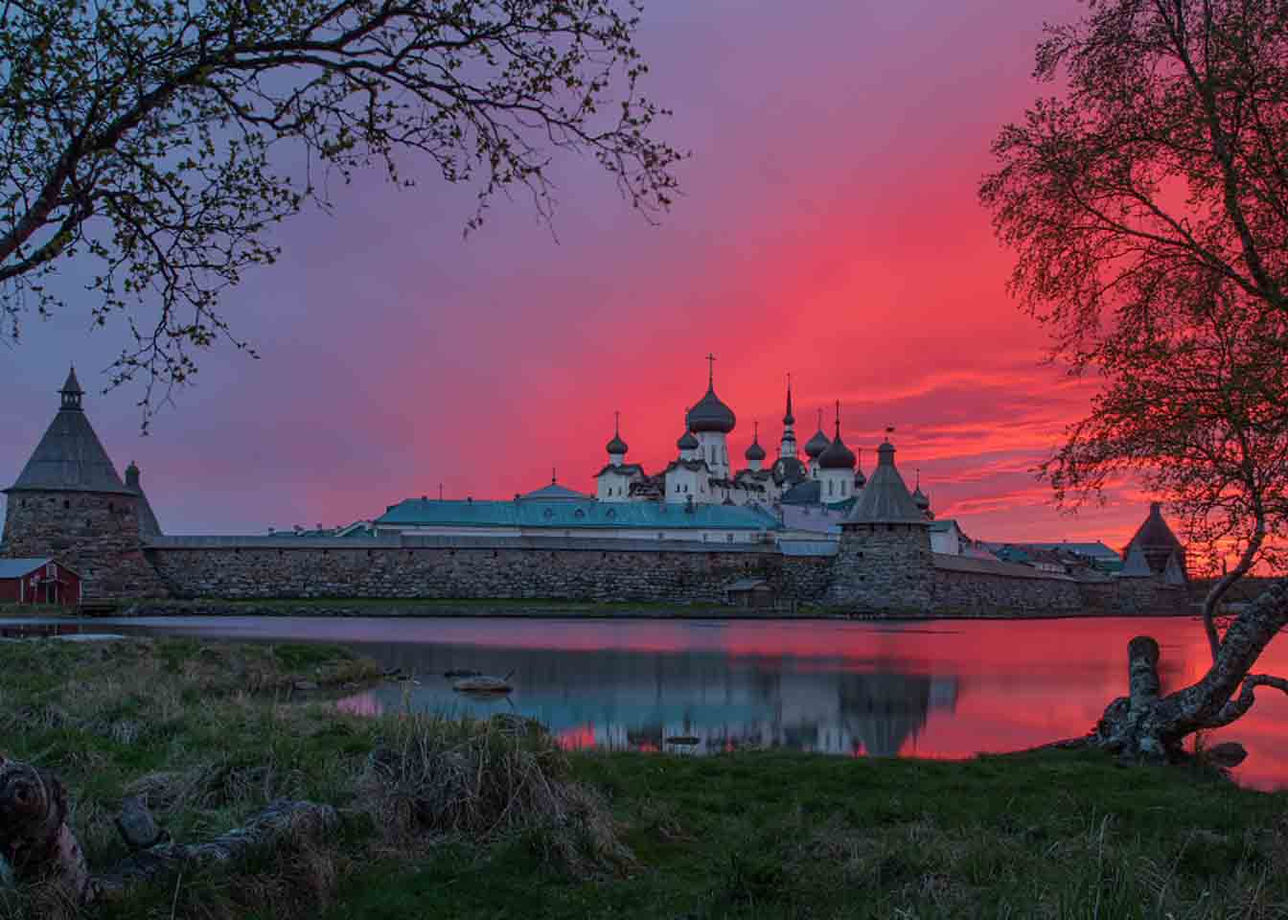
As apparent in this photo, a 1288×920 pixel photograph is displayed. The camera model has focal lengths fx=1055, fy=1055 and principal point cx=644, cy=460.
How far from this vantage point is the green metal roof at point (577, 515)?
171 ft

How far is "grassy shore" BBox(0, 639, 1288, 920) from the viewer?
397cm

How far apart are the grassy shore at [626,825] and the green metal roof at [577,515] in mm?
43806

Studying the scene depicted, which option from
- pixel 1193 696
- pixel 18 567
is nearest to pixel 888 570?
pixel 18 567

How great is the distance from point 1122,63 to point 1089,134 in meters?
0.56

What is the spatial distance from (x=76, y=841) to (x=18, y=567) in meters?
30.2

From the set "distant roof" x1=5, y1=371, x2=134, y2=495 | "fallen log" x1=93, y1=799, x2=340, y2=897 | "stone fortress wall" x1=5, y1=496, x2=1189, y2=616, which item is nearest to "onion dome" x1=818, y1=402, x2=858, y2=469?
"stone fortress wall" x1=5, y1=496, x2=1189, y2=616

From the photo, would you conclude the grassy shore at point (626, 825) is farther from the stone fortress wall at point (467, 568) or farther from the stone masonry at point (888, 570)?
the stone masonry at point (888, 570)

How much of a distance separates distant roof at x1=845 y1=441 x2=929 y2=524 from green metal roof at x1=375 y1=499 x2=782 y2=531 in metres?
14.4

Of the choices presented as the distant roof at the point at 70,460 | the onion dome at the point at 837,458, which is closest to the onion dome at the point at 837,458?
the onion dome at the point at 837,458

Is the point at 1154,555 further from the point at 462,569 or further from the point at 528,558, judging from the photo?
the point at 462,569

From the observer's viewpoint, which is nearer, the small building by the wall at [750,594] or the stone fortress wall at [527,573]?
the stone fortress wall at [527,573]

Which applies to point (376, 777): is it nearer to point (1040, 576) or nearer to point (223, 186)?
point (223, 186)

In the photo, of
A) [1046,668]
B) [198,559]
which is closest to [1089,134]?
[1046,668]

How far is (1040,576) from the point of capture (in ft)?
157
